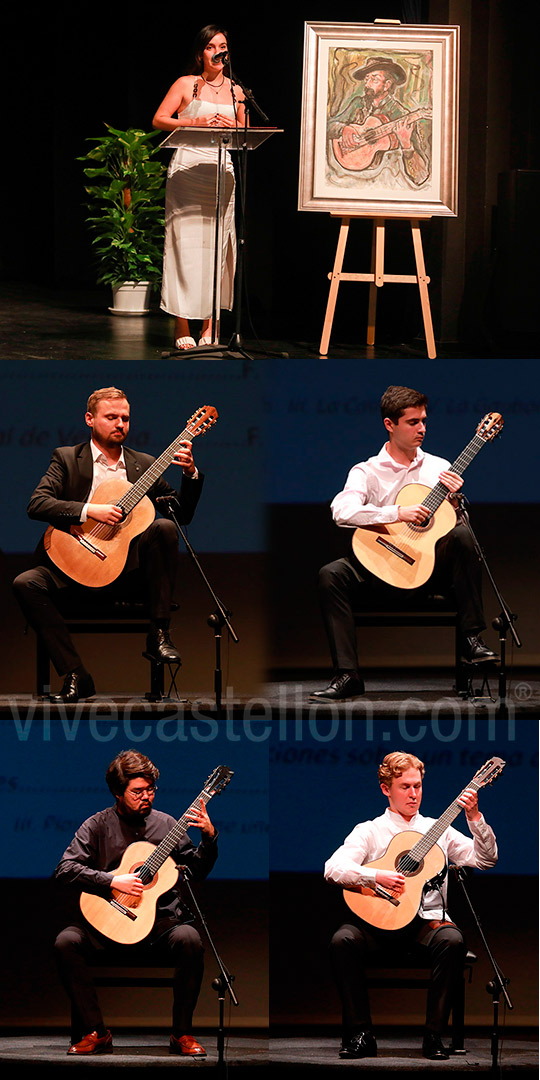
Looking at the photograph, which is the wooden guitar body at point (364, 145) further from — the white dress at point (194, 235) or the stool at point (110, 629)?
the stool at point (110, 629)

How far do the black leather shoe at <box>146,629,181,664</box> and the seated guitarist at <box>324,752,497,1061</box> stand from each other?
0.94m

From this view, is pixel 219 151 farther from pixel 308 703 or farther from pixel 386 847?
pixel 386 847

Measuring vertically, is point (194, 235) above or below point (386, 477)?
above

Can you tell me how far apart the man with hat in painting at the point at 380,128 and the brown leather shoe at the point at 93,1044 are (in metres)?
3.70

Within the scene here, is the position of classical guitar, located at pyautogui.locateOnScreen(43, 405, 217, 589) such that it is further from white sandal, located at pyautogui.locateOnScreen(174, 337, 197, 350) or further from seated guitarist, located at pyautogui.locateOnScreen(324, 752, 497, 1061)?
seated guitarist, located at pyautogui.locateOnScreen(324, 752, 497, 1061)

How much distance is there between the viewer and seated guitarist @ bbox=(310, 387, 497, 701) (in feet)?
18.4

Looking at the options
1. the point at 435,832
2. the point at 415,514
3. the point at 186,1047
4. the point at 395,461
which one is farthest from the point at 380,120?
the point at 186,1047

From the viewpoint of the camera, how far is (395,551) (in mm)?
5660

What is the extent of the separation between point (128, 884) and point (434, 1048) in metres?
1.30

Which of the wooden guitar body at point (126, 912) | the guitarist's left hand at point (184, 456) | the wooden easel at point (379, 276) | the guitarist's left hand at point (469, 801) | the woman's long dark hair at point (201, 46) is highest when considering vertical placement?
the woman's long dark hair at point (201, 46)

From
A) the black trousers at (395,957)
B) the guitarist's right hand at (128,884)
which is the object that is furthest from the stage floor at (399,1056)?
the guitarist's right hand at (128,884)

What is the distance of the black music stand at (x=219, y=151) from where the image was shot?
5926 mm

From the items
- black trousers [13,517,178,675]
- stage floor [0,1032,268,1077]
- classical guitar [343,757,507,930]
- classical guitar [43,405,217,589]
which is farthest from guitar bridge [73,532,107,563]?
stage floor [0,1032,268,1077]

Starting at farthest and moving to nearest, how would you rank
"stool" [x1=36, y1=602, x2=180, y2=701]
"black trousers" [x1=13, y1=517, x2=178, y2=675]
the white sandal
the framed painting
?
1. the white sandal
2. the framed painting
3. "stool" [x1=36, y1=602, x2=180, y2=701]
4. "black trousers" [x1=13, y1=517, x2=178, y2=675]
